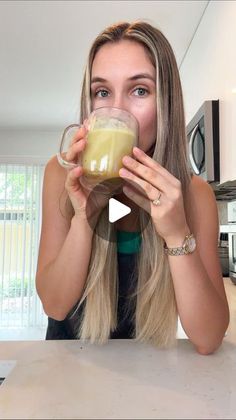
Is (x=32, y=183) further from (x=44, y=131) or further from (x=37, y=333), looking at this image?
(x=37, y=333)

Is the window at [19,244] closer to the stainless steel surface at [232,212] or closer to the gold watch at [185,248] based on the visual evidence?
the stainless steel surface at [232,212]

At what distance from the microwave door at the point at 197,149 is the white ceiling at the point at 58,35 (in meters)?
0.59

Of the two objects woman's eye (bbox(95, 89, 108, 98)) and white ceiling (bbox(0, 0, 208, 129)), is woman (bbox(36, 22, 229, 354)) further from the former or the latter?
white ceiling (bbox(0, 0, 208, 129))

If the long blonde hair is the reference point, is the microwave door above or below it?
above

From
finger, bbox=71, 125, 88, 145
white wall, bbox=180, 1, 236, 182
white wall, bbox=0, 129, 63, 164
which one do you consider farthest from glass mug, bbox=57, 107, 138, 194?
white wall, bbox=0, 129, 63, 164

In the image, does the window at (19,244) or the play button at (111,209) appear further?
the window at (19,244)

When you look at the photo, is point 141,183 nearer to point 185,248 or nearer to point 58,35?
point 185,248

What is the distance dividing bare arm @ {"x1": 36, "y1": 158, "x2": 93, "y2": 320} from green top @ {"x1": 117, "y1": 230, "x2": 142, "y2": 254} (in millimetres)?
126

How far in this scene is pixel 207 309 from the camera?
0.64 m

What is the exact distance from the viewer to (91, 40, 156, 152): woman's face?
0.65 m

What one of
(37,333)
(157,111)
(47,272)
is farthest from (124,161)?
(37,333)

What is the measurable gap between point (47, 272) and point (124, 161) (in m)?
0.30

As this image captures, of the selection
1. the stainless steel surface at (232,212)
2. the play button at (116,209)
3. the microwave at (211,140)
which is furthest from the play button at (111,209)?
the stainless steel surface at (232,212)

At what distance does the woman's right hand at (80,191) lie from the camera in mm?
550
